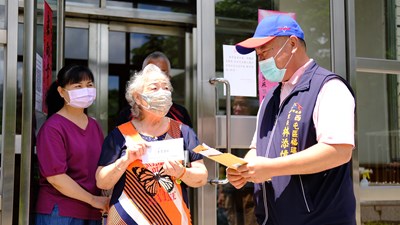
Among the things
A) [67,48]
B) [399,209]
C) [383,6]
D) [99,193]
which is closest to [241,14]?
[383,6]

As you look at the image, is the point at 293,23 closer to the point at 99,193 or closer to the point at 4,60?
the point at 99,193

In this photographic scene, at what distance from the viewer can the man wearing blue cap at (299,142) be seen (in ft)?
6.15

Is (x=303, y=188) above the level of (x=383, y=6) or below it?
below

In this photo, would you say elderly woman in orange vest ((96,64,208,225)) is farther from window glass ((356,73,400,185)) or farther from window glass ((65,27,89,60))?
window glass ((65,27,89,60))

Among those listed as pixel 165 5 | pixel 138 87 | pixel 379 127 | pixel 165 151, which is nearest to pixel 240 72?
pixel 138 87

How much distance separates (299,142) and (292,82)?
310 mm

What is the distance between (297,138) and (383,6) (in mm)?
2565

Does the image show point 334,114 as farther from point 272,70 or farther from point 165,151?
point 165,151

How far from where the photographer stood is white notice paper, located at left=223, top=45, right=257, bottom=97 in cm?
325

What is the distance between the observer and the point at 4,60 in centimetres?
273

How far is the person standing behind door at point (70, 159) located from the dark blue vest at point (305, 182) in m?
1.03

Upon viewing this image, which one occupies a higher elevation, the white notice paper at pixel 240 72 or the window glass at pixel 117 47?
the window glass at pixel 117 47

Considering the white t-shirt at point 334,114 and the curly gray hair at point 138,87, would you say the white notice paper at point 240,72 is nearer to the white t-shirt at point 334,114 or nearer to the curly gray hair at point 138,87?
the curly gray hair at point 138,87

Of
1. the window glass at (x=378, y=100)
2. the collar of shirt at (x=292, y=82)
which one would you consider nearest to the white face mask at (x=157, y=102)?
the collar of shirt at (x=292, y=82)
